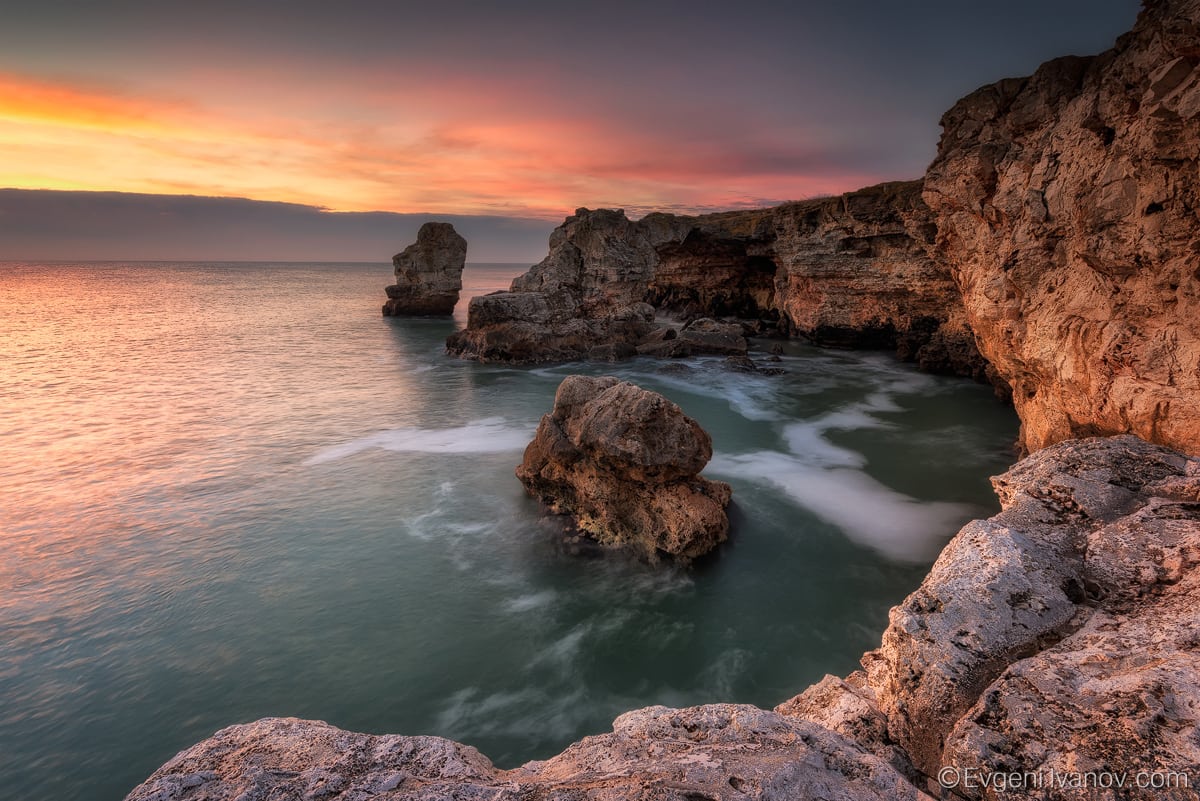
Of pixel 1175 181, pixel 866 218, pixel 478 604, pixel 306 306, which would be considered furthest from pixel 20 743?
pixel 306 306

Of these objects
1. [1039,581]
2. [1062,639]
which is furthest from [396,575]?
[1062,639]

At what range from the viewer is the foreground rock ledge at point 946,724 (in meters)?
2.30

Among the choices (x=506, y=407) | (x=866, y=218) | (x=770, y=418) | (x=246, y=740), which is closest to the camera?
(x=246, y=740)

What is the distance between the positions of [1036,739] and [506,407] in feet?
66.3

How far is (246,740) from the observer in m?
2.74

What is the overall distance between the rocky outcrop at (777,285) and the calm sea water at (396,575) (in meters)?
7.12

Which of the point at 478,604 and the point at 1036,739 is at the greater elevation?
the point at 1036,739

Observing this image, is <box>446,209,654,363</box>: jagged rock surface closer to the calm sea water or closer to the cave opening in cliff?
the cave opening in cliff

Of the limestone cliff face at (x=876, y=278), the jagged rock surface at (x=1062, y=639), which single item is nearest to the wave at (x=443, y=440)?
the jagged rock surface at (x=1062, y=639)

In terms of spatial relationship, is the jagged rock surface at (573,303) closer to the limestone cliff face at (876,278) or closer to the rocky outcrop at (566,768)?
the limestone cliff face at (876,278)

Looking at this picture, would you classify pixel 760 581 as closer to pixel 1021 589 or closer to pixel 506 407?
pixel 1021 589

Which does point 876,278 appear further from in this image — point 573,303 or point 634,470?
point 634,470

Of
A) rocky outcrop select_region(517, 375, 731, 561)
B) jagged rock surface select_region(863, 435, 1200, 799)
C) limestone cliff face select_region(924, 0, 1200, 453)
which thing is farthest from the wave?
jagged rock surface select_region(863, 435, 1200, 799)

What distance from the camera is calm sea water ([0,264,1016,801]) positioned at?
281 inches
